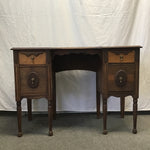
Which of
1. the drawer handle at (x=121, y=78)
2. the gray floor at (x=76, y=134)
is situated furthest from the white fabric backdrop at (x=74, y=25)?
the drawer handle at (x=121, y=78)

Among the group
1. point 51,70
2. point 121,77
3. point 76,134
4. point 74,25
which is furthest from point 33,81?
point 74,25

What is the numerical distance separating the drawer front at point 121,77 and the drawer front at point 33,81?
57 centimetres

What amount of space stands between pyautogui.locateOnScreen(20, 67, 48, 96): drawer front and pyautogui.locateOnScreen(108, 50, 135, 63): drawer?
0.58 metres

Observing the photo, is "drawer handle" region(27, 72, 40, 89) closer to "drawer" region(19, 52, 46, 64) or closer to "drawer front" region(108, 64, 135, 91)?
"drawer" region(19, 52, 46, 64)

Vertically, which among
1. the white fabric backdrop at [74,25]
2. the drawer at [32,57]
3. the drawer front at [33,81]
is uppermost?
the white fabric backdrop at [74,25]

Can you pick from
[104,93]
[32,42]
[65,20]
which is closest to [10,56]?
[32,42]

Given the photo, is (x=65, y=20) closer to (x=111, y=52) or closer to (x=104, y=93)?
(x=111, y=52)

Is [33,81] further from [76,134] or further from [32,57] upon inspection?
[76,134]

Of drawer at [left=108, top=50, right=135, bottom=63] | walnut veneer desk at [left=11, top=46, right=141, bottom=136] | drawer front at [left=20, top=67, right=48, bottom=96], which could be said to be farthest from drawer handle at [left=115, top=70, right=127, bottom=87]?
drawer front at [left=20, top=67, right=48, bottom=96]

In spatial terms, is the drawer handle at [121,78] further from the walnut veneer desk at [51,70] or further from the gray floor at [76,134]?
the gray floor at [76,134]

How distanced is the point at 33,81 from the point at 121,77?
77 centimetres

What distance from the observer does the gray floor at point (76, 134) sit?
6.14 feet

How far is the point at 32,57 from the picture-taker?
1988 mm

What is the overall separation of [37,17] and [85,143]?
4.70 ft
